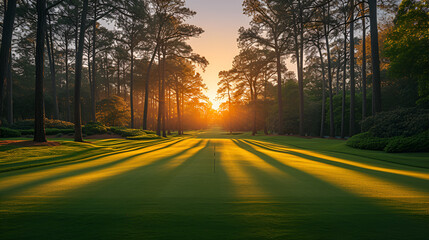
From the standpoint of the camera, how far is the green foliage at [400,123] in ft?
37.3

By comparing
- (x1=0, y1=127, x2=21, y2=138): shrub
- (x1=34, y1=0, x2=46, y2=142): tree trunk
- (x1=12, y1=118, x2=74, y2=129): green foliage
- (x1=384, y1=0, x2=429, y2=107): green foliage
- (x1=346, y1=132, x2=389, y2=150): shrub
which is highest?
(x1=384, y1=0, x2=429, y2=107): green foliage

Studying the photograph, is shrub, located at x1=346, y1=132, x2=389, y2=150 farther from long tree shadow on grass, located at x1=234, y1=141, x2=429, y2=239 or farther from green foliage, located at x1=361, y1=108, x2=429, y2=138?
long tree shadow on grass, located at x1=234, y1=141, x2=429, y2=239

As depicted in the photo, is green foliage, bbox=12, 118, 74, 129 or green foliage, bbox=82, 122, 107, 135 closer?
green foliage, bbox=82, 122, 107, 135

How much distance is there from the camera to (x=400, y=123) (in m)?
12.2

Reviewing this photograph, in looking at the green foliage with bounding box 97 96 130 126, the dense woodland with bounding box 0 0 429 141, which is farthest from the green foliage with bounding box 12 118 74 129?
the green foliage with bounding box 97 96 130 126

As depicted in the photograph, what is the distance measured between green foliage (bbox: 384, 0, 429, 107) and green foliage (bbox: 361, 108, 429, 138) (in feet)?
23.1

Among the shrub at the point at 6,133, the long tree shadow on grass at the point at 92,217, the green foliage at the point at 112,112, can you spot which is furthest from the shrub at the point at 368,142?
the green foliage at the point at 112,112

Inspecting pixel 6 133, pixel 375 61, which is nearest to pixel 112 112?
pixel 6 133

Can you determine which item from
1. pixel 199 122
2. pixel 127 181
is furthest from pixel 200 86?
pixel 199 122

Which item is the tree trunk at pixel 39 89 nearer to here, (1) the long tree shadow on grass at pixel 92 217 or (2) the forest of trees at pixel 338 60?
(1) the long tree shadow on grass at pixel 92 217

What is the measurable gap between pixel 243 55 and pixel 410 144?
2790 centimetres

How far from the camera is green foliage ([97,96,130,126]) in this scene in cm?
3228

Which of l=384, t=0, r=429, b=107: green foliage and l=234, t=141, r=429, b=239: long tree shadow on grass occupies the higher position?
l=384, t=0, r=429, b=107: green foliage

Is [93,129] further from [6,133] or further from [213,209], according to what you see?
[213,209]
